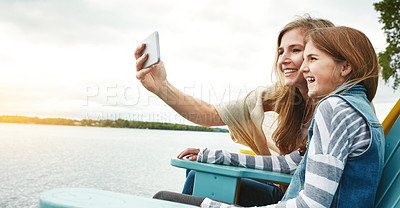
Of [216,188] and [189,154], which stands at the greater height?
[189,154]

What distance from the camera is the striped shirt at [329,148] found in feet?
2.47

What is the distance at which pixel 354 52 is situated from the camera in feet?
3.13

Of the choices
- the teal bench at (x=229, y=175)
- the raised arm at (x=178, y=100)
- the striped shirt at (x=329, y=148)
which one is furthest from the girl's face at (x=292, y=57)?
the striped shirt at (x=329, y=148)

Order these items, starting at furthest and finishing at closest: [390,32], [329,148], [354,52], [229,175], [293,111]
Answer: [390,32] → [293,111] → [229,175] → [354,52] → [329,148]

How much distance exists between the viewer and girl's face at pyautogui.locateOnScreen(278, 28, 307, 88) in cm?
152

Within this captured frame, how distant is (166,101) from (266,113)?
21.6 inches

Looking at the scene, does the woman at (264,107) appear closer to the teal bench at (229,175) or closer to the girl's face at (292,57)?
the girl's face at (292,57)

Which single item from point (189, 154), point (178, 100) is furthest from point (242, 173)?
point (178, 100)

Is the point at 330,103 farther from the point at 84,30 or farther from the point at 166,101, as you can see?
the point at 84,30

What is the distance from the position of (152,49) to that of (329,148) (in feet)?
3.27

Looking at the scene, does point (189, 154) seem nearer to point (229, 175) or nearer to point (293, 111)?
point (229, 175)

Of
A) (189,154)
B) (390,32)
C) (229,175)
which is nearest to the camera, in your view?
(229,175)

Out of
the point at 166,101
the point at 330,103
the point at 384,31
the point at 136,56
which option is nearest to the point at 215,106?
the point at 166,101

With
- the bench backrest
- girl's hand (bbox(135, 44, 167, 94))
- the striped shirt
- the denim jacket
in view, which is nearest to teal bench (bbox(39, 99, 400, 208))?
the bench backrest
